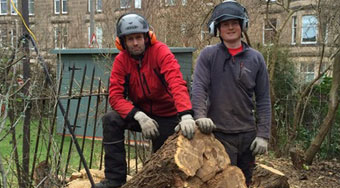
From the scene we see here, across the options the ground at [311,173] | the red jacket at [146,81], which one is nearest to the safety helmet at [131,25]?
the red jacket at [146,81]

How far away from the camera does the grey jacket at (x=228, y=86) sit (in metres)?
2.87

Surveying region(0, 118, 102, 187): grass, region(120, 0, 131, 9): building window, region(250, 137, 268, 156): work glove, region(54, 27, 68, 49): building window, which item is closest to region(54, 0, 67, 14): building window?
region(54, 27, 68, 49): building window

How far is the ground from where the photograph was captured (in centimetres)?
550

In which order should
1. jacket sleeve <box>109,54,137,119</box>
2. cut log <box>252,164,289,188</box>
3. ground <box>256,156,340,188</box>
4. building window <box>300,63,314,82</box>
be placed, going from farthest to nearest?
building window <box>300,63,314,82</box> < ground <box>256,156,340,188</box> < cut log <box>252,164,289,188</box> < jacket sleeve <box>109,54,137,119</box>

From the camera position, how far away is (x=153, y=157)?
2.58 metres

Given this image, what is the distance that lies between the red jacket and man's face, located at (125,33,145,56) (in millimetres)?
87

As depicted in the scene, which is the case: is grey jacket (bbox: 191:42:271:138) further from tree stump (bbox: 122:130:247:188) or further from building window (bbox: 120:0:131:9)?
building window (bbox: 120:0:131:9)

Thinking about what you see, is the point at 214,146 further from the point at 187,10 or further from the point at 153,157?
the point at 187,10

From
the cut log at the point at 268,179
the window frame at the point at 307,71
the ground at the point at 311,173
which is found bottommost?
the ground at the point at 311,173

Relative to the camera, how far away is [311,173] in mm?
6000

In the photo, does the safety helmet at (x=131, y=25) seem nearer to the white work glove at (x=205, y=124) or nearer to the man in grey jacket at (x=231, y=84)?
the man in grey jacket at (x=231, y=84)

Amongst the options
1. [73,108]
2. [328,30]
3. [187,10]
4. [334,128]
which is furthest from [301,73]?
[73,108]

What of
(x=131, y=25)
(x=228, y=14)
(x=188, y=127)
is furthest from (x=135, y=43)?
(x=188, y=127)

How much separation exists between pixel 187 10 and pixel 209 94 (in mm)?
6212
